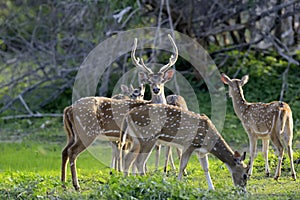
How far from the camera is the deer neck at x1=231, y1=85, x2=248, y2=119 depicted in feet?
36.2

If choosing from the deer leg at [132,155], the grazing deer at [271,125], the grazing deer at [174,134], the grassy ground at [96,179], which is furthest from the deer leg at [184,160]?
the grazing deer at [271,125]

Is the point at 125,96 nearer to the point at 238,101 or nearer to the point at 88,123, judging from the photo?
the point at 238,101

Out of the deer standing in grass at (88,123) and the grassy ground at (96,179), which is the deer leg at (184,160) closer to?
the grassy ground at (96,179)

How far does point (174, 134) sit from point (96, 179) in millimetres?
1501

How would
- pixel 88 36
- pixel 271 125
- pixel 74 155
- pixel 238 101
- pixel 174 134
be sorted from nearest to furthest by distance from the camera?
pixel 174 134 → pixel 74 155 → pixel 271 125 → pixel 238 101 → pixel 88 36

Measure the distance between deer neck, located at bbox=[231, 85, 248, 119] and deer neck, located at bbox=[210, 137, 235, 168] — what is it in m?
1.72

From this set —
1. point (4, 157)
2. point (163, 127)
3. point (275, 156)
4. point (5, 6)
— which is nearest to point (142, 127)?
point (163, 127)

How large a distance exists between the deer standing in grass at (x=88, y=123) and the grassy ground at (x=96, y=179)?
43 cm

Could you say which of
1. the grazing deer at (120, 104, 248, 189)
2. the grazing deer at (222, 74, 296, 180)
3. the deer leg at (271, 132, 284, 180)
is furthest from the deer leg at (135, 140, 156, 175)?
the deer leg at (271, 132, 284, 180)

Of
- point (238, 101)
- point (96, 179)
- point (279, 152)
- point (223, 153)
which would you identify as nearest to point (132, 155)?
point (96, 179)

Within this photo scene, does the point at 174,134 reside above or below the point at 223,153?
above

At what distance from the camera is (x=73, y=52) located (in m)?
17.7

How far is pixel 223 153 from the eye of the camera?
935cm

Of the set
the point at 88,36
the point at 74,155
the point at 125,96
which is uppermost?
the point at 88,36
